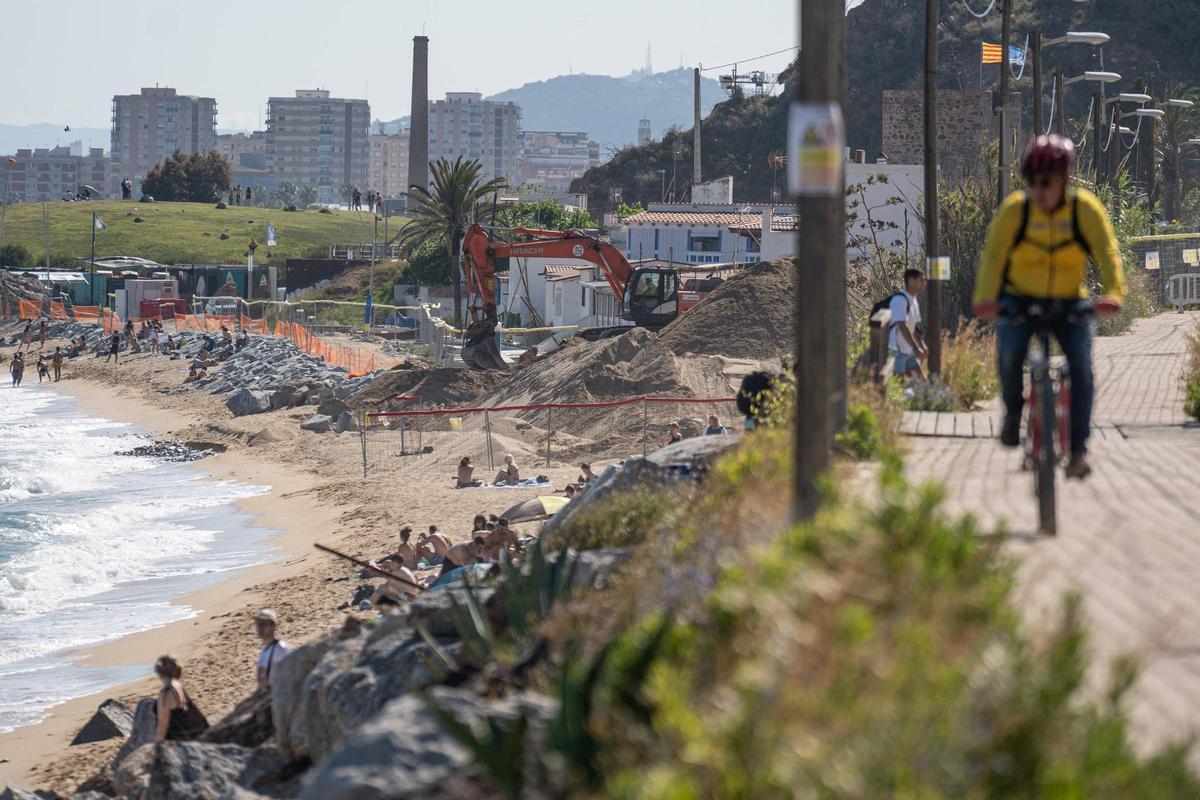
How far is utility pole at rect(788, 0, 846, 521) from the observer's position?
6328mm

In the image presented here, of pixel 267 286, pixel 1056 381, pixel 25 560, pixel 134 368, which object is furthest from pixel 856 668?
pixel 267 286

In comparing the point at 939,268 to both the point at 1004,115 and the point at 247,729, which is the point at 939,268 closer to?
the point at 1004,115

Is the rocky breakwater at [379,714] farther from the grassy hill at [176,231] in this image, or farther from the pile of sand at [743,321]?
the grassy hill at [176,231]

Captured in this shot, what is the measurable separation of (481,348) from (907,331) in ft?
91.6

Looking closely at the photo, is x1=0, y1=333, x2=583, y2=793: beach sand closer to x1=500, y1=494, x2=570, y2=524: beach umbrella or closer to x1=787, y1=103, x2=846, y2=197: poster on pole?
x1=500, y1=494, x2=570, y2=524: beach umbrella

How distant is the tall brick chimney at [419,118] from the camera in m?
154

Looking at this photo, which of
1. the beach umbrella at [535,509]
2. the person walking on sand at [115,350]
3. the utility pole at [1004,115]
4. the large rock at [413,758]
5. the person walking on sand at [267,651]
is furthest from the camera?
the person walking on sand at [115,350]

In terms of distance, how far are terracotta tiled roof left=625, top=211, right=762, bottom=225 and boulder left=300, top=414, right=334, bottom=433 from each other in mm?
30816

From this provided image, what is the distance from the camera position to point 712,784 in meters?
4.14

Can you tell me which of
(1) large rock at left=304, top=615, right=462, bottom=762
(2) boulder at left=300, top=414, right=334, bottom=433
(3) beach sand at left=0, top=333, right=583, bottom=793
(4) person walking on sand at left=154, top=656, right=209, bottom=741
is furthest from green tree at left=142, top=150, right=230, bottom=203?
(1) large rock at left=304, top=615, right=462, bottom=762

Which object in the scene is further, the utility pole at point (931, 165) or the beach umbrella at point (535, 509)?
the beach umbrella at point (535, 509)

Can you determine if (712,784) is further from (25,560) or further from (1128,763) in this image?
(25,560)

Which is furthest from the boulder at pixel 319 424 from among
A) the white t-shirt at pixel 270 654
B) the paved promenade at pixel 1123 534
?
the paved promenade at pixel 1123 534

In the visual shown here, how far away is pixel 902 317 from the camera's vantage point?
14977mm
